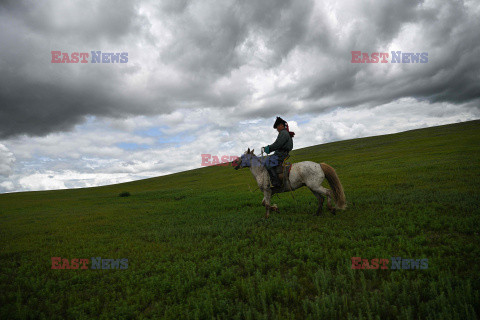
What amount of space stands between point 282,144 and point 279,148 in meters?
0.28

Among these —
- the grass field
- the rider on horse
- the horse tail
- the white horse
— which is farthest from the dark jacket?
the grass field

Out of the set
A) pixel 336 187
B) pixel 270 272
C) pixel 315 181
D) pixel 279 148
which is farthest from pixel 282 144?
pixel 270 272

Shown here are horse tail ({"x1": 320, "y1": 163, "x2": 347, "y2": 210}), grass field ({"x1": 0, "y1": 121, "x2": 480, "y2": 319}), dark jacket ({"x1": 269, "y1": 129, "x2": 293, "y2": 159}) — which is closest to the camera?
grass field ({"x1": 0, "y1": 121, "x2": 480, "y2": 319})

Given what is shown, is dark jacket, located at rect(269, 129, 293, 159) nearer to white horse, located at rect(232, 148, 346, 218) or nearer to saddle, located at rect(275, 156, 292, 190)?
saddle, located at rect(275, 156, 292, 190)

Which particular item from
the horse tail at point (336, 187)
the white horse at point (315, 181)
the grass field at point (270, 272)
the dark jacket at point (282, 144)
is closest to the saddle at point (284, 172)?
the white horse at point (315, 181)

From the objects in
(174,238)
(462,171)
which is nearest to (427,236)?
(174,238)

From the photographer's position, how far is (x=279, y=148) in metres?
11.0

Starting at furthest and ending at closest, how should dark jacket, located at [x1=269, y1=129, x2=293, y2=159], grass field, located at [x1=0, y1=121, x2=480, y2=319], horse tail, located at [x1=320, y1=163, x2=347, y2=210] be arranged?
1. dark jacket, located at [x1=269, y1=129, x2=293, y2=159]
2. horse tail, located at [x1=320, y1=163, x2=347, y2=210]
3. grass field, located at [x1=0, y1=121, x2=480, y2=319]

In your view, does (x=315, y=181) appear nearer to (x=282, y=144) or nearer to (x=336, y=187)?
(x=336, y=187)

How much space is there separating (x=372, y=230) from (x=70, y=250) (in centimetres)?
1105

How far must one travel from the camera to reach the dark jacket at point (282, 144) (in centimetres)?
1080

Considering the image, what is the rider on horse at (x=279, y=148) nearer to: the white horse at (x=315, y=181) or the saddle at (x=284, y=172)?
the saddle at (x=284, y=172)

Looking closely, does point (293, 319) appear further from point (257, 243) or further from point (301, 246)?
point (257, 243)

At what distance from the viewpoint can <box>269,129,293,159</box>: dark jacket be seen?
35.4ft
